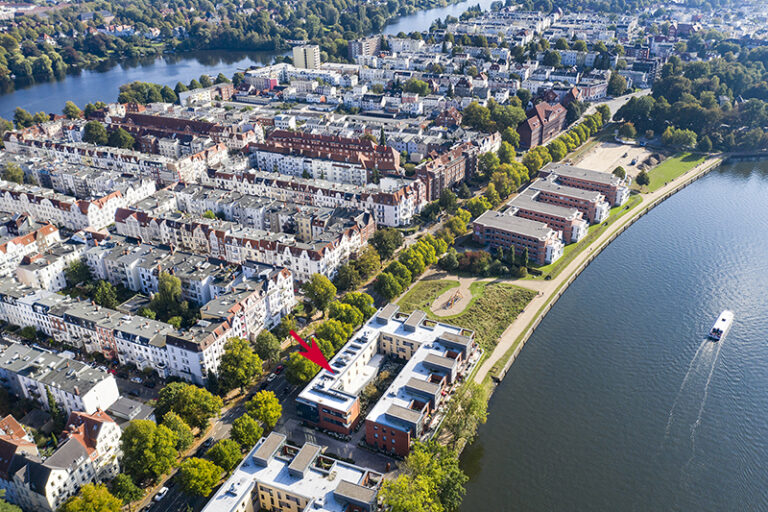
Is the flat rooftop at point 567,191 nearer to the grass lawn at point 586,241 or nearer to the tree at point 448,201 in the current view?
the grass lawn at point 586,241

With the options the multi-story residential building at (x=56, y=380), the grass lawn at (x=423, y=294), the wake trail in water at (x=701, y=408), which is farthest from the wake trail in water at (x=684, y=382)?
the multi-story residential building at (x=56, y=380)

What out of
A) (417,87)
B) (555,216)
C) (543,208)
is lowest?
(555,216)

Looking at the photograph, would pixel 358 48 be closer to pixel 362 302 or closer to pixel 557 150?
pixel 557 150

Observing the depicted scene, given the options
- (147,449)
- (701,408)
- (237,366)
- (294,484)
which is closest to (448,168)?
(237,366)

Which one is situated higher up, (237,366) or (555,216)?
(555,216)

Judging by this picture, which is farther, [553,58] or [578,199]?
[553,58]

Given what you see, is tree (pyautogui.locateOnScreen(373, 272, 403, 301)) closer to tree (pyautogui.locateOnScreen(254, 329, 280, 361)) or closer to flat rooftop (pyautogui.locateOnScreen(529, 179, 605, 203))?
tree (pyautogui.locateOnScreen(254, 329, 280, 361))

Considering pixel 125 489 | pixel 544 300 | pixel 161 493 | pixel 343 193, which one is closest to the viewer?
pixel 125 489
